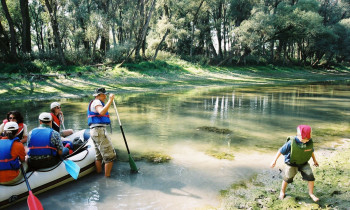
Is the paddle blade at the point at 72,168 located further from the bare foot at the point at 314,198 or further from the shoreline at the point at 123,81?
the shoreline at the point at 123,81

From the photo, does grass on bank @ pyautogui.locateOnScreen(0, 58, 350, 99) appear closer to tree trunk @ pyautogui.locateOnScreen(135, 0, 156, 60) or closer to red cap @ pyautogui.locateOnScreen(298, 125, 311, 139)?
tree trunk @ pyautogui.locateOnScreen(135, 0, 156, 60)

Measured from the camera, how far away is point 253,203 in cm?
437

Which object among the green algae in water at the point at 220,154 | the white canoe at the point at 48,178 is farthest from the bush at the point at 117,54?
the white canoe at the point at 48,178

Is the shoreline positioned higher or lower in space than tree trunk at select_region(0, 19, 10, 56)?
lower

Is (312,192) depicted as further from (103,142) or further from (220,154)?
(103,142)

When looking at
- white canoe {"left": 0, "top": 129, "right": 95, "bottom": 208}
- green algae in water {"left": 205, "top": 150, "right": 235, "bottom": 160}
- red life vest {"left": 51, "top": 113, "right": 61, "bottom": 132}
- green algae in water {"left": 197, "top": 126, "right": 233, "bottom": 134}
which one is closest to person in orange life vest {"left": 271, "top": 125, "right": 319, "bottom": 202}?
green algae in water {"left": 205, "top": 150, "right": 235, "bottom": 160}

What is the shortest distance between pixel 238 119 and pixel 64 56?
17430 millimetres

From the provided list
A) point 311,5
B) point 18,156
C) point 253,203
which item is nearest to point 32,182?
point 18,156

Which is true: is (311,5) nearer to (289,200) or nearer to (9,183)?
(289,200)

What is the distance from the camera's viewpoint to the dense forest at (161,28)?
22.7 meters

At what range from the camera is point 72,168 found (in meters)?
5.10

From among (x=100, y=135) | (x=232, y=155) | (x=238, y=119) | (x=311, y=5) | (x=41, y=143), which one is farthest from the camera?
(x=311, y=5)

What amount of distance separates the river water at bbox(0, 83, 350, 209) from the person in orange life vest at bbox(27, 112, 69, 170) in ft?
2.04

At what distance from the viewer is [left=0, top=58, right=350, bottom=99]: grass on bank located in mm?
17500
